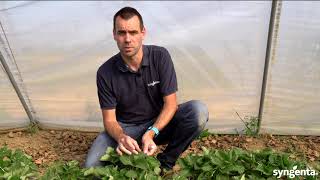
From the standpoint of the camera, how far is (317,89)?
3.85 metres

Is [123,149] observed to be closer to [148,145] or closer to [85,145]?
[148,145]

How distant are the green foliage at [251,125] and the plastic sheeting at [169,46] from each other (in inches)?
2.1

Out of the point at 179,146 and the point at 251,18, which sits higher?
the point at 251,18

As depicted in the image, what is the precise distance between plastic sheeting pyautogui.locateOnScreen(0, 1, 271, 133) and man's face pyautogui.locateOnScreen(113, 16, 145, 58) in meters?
0.56

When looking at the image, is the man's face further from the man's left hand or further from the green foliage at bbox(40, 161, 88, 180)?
the green foliage at bbox(40, 161, 88, 180)

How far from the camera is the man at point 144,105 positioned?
129 inches

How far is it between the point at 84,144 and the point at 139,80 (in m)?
1.28

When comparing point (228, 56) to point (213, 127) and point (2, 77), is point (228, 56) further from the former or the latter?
point (2, 77)

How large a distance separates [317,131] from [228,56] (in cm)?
117

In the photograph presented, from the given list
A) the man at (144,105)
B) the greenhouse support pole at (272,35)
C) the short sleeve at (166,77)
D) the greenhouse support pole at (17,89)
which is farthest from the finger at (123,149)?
the greenhouse support pole at (17,89)

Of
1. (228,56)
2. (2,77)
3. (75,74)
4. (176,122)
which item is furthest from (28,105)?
(228,56)

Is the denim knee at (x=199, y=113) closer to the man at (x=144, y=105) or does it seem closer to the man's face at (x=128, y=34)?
the man at (x=144, y=105)

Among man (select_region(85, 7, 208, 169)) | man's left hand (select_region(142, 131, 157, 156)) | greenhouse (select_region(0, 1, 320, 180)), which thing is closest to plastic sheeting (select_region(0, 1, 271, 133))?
greenhouse (select_region(0, 1, 320, 180))

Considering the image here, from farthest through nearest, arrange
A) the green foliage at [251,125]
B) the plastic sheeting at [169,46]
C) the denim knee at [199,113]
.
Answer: the green foliage at [251,125] < the plastic sheeting at [169,46] < the denim knee at [199,113]
